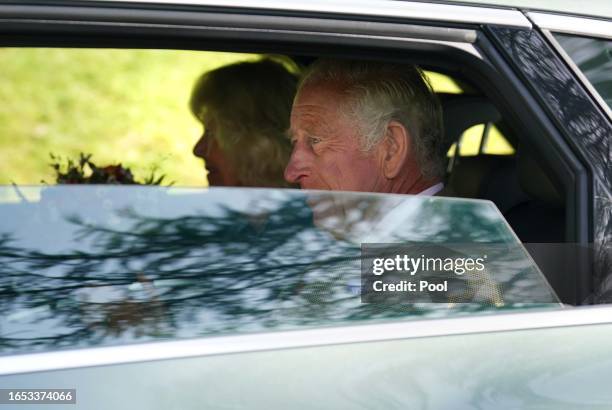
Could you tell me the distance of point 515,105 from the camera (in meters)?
1.90

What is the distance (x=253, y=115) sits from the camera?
312 cm

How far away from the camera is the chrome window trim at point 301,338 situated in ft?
5.20

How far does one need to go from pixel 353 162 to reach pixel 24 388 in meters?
1.05

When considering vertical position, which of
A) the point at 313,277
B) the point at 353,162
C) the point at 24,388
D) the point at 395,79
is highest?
the point at 395,79

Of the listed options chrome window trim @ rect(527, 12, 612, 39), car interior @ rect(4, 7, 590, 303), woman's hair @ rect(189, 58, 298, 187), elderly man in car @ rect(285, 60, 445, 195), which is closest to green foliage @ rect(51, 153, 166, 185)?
woman's hair @ rect(189, 58, 298, 187)

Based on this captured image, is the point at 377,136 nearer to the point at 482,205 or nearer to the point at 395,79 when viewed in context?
the point at 395,79

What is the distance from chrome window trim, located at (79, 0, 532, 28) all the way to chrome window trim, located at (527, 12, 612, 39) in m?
0.03

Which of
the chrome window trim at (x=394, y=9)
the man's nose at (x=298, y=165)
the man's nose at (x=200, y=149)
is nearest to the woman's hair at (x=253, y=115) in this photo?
the man's nose at (x=200, y=149)

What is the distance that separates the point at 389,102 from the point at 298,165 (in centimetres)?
29

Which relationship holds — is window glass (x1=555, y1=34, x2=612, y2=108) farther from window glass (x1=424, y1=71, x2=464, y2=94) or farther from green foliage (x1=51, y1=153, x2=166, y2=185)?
green foliage (x1=51, y1=153, x2=166, y2=185)

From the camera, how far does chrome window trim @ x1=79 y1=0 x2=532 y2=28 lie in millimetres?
1791

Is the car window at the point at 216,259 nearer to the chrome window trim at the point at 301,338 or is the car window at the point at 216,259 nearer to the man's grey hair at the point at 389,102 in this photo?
the chrome window trim at the point at 301,338

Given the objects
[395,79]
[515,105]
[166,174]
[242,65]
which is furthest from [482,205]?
[166,174]

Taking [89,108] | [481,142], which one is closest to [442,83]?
[481,142]
